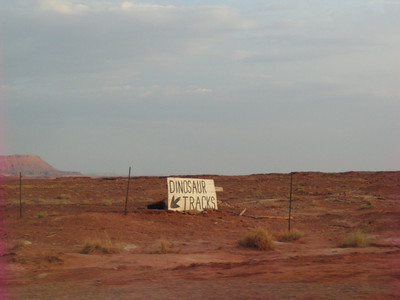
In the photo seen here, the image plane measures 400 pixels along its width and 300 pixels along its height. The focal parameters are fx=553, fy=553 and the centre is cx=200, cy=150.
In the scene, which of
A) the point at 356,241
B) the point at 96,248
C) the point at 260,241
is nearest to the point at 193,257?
the point at 260,241

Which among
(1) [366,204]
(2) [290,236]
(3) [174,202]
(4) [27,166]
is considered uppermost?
(4) [27,166]

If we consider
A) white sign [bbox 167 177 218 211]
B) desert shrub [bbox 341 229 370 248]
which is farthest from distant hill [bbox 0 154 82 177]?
desert shrub [bbox 341 229 370 248]

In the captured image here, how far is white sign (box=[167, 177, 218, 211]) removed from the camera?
25389mm

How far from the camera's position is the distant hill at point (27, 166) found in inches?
7096

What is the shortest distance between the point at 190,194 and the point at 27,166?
171 metres

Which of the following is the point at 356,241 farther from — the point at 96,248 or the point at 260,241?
the point at 96,248

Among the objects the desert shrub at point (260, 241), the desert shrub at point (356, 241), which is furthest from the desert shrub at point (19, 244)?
the desert shrub at point (356, 241)

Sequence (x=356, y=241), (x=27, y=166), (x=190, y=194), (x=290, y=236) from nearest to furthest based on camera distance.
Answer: (x=356, y=241) → (x=290, y=236) → (x=190, y=194) → (x=27, y=166)

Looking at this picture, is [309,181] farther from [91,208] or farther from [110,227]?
[110,227]

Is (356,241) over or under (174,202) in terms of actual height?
under

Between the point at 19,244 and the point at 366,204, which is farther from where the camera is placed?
the point at 366,204

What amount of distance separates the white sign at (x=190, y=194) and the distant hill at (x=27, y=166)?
6283 inches

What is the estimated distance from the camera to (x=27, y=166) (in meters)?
187

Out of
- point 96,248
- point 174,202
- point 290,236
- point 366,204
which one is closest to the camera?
point 96,248
